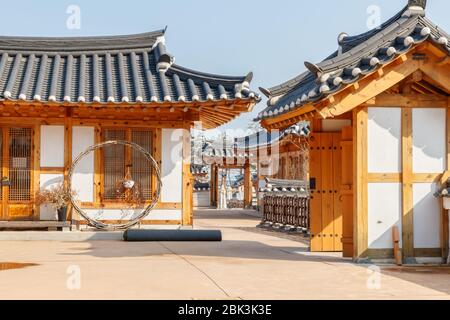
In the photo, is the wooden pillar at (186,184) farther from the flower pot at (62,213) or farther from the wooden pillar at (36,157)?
the wooden pillar at (36,157)

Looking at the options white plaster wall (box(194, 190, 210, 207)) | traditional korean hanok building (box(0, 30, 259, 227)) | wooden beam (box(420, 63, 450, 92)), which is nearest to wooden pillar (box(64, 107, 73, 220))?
traditional korean hanok building (box(0, 30, 259, 227))

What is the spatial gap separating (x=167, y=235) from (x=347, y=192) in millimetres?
4137

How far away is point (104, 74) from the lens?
1559 cm

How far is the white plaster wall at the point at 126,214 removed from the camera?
1506cm

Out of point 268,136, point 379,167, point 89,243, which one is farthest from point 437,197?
point 268,136

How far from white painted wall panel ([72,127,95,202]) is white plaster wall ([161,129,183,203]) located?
1509mm

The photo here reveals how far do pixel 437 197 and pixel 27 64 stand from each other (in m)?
9.83

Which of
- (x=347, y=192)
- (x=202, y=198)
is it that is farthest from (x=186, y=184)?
(x=202, y=198)

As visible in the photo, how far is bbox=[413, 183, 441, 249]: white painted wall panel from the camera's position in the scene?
33.1 feet

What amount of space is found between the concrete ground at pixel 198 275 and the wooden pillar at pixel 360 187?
34cm

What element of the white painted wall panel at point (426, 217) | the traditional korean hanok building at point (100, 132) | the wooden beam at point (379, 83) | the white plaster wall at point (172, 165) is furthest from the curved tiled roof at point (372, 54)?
the white plaster wall at point (172, 165)

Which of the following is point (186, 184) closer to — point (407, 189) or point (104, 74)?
point (104, 74)

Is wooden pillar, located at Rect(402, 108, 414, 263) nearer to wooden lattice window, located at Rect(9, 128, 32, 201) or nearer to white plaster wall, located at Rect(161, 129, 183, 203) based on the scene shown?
white plaster wall, located at Rect(161, 129, 183, 203)
